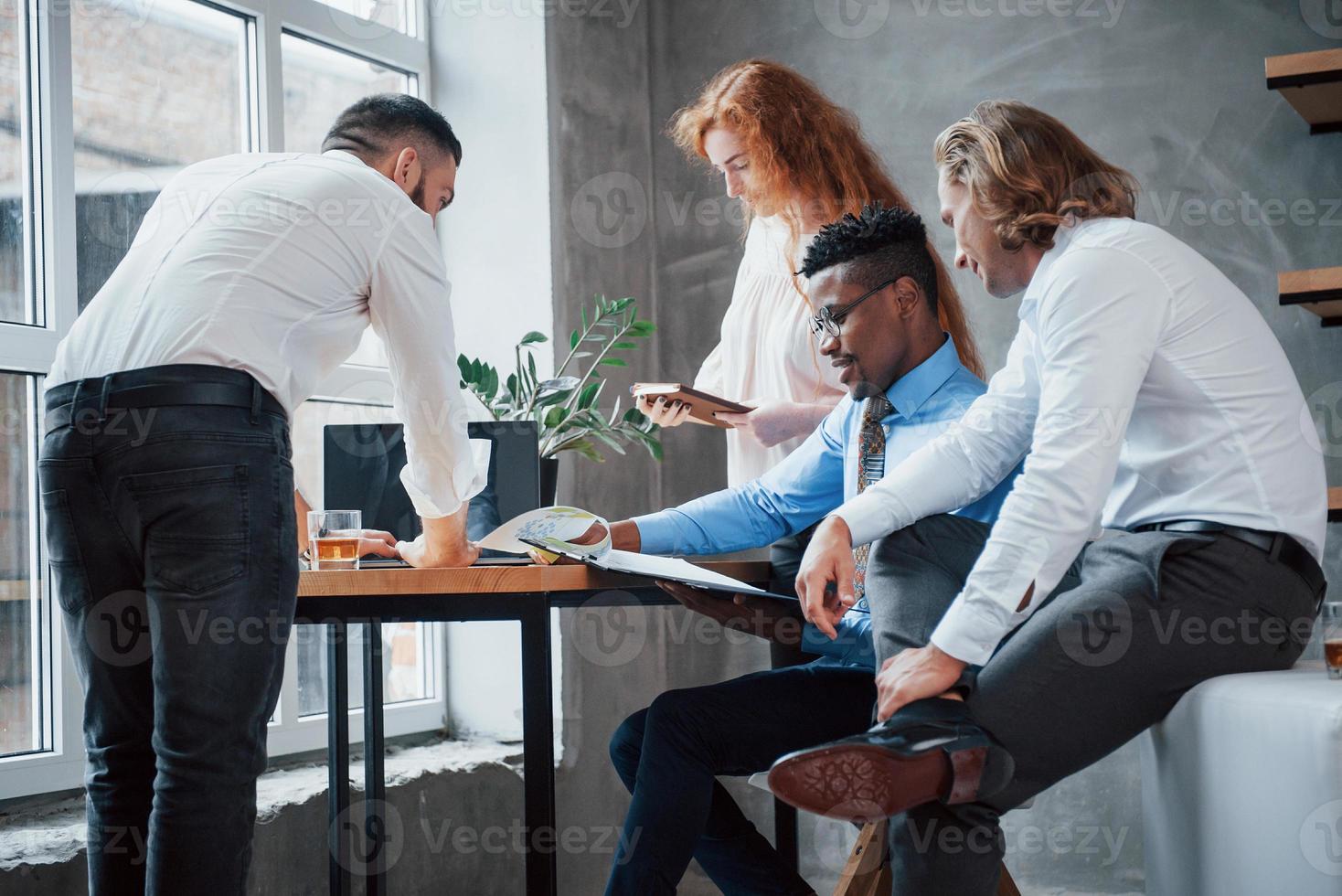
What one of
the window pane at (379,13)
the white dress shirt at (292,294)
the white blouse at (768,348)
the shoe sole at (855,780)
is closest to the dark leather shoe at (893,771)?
the shoe sole at (855,780)

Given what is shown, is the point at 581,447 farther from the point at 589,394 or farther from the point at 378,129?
the point at 378,129

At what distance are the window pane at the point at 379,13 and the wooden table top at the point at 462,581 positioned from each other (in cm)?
192

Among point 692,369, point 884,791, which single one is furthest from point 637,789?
point 692,369

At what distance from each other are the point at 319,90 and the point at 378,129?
1405 millimetres

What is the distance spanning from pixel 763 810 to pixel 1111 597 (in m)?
2.25

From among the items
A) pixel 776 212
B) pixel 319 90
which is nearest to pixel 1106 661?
pixel 776 212

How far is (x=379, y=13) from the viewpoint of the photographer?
3320 mm

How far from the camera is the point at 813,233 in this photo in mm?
2373

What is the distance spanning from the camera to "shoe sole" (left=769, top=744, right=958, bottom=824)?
1.20m

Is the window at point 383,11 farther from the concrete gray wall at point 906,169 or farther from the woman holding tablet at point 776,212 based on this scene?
the woman holding tablet at point 776,212

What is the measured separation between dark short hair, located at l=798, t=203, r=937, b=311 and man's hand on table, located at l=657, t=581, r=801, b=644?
0.53m

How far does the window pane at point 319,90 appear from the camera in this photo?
3.05 meters

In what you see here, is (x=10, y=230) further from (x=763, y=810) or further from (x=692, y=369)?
(x=763, y=810)

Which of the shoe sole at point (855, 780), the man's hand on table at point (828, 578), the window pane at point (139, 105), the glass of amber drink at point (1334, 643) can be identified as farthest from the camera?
the window pane at point (139, 105)
